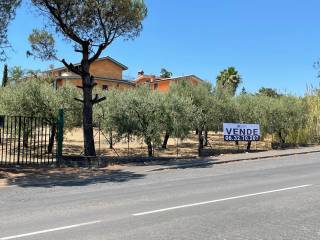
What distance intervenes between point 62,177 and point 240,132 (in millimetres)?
12135

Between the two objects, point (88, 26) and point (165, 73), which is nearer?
point (88, 26)

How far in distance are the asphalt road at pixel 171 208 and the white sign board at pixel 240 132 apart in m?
9.44

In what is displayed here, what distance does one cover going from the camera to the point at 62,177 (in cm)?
1631

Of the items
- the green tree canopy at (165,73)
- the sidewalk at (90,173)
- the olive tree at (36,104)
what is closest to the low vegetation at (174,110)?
the olive tree at (36,104)

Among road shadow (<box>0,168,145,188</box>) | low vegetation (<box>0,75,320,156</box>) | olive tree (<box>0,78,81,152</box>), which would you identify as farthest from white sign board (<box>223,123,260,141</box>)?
road shadow (<box>0,168,145,188</box>)

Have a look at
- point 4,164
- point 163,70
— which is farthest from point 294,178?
point 163,70

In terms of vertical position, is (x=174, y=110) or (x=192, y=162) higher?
(x=174, y=110)

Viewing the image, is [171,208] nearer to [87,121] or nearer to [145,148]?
[87,121]

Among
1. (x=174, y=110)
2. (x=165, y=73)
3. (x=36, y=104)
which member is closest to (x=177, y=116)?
(x=174, y=110)

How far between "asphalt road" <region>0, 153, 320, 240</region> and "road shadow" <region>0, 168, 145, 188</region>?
1.21ft

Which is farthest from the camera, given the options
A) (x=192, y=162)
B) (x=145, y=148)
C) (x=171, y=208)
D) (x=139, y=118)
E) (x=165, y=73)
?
(x=165, y=73)

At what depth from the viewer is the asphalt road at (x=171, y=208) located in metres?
7.72

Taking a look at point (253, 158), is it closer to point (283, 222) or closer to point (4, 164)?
point (4, 164)

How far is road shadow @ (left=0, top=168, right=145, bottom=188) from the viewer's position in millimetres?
14922
